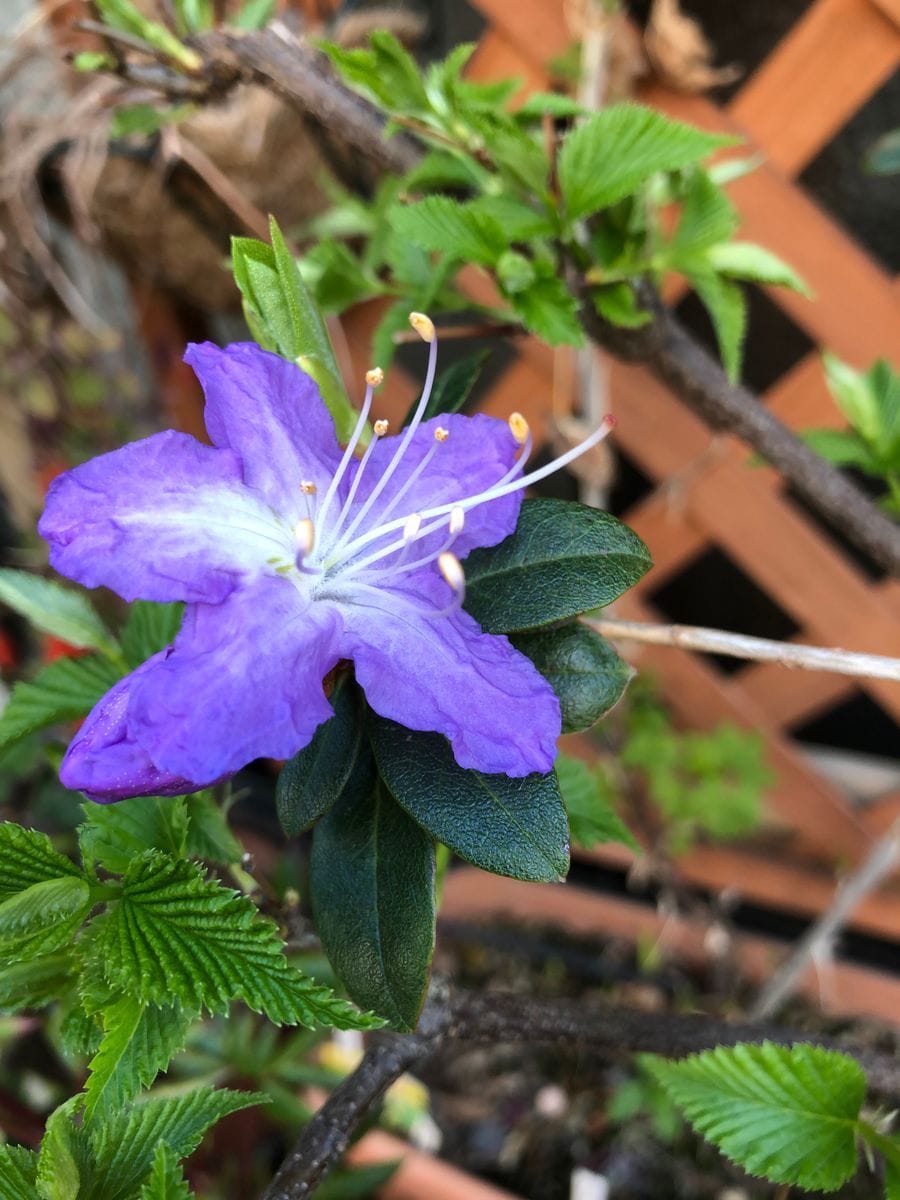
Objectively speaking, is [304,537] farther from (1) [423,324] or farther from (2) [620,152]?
(2) [620,152]

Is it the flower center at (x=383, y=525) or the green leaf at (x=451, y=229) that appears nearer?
the flower center at (x=383, y=525)

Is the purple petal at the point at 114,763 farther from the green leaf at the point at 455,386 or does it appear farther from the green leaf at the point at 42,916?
the green leaf at the point at 455,386

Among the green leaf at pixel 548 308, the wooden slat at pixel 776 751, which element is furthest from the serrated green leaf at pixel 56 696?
the wooden slat at pixel 776 751

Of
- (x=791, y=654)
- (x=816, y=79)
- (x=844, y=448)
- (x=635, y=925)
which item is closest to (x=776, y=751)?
(x=635, y=925)

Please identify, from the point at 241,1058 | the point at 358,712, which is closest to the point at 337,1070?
the point at 241,1058

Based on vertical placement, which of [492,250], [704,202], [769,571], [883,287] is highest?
[883,287]

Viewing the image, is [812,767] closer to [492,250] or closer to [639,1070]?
[639,1070]
